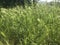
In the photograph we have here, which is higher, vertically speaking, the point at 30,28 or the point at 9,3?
A: the point at 30,28

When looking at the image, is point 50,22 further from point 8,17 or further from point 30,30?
point 8,17

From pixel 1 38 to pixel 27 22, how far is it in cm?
84

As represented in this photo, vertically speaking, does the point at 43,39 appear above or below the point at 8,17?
below

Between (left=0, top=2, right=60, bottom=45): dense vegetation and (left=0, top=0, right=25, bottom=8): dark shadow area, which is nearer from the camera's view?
(left=0, top=2, right=60, bottom=45): dense vegetation

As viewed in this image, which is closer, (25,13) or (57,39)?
(57,39)

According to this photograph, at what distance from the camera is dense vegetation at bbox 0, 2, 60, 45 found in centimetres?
522

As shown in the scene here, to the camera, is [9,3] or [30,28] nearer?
[30,28]

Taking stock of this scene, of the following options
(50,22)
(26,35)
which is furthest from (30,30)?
(50,22)

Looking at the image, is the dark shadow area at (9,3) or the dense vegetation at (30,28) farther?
the dark shadow area at (9,3)

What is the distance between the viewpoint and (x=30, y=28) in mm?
5391

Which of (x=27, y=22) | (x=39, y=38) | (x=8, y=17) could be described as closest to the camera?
(x=39, y=38)

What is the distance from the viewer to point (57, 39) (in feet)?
17.6

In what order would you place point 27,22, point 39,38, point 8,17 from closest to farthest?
point 39,38 < point 27,22 < point 8,17

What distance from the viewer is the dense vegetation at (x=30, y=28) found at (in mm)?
5224
